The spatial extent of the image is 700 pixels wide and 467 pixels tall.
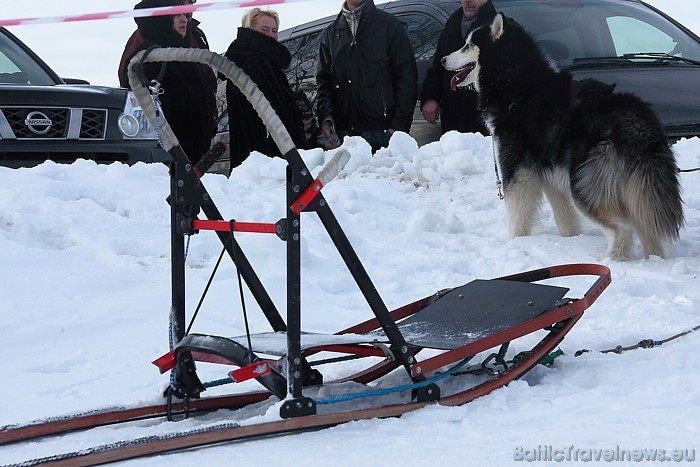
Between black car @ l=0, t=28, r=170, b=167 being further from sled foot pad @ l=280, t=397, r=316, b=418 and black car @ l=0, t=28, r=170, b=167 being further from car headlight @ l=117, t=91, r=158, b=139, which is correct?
sled foot pad @ l=280, t=397, r=316, b=418

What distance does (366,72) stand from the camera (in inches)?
251

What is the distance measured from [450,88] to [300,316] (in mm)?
4034

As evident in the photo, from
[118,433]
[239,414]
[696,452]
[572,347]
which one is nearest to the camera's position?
[696,452]

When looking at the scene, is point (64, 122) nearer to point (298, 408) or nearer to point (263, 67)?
point (263, 67)

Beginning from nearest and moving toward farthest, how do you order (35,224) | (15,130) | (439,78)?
(35,224) → (15,130) → (439,78)

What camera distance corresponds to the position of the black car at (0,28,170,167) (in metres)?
5.95

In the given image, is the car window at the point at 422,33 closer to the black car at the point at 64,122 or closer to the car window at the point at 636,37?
the car window at the point at 636,37

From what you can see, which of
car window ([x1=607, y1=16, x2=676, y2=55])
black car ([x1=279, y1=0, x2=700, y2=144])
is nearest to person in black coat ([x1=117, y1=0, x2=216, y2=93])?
black car ([x1=279, y1=0, x2=700, y2=144])

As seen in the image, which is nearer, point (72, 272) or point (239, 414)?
point (239, 414)

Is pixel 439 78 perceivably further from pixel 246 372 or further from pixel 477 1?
pixel 246 372

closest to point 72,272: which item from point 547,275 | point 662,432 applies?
point 547,275

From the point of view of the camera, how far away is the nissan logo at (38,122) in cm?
595

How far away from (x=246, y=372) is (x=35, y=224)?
2.81 m

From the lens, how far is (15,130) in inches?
233
